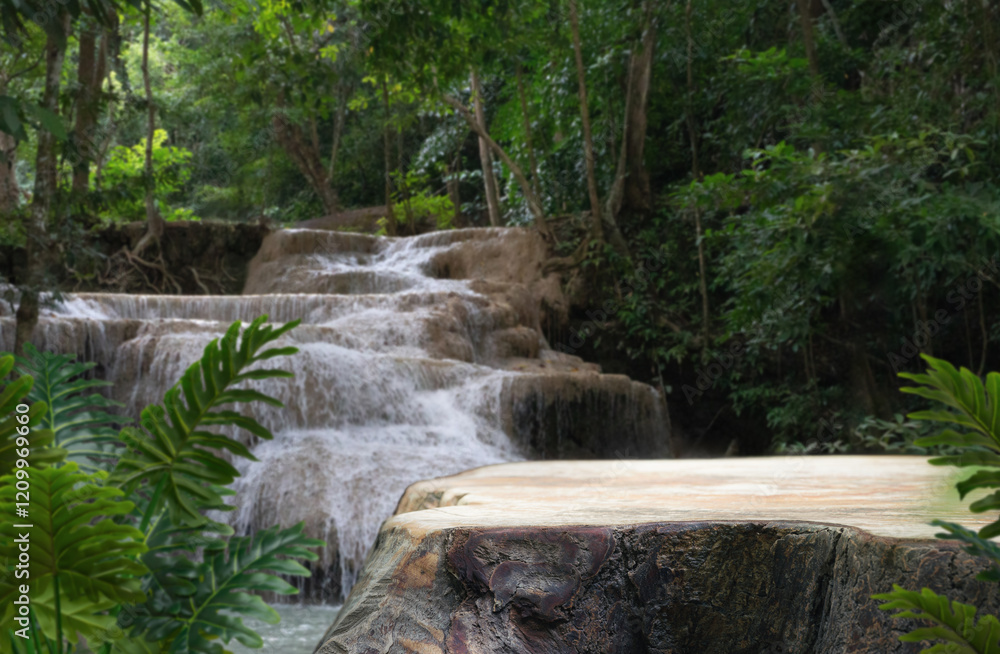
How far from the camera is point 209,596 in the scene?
3.80 feet

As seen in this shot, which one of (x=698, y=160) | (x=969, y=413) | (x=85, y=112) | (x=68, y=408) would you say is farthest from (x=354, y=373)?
(x=698, y=160)

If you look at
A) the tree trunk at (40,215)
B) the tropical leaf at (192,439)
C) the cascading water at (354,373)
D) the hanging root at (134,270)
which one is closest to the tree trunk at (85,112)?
the tree trunk at (40,215)

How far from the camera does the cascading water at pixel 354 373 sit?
420cm

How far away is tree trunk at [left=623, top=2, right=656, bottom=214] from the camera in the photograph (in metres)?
8.62

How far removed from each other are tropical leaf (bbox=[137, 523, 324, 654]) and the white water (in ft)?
9.28

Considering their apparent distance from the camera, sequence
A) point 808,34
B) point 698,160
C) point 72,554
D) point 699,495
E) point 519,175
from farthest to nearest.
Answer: point 698,160 → point 519,175 → point 808,34 → point 699,495 → point 72,554

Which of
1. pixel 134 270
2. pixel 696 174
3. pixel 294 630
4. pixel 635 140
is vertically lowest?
pixel 294 630

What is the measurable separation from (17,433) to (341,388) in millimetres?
4299

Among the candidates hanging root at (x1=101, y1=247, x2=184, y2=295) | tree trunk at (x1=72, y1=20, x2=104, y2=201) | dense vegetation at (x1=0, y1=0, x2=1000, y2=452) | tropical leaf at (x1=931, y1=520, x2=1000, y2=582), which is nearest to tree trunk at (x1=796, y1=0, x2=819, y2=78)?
dense vegetation at (x1=0, y1=0, x2=1000, y2=452)

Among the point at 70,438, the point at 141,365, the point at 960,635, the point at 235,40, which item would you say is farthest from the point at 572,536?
the point at 235,40

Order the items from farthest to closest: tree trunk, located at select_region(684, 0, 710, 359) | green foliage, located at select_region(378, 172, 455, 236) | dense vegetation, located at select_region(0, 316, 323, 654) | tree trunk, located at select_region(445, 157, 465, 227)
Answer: tree trunk, located at select_region(445, 157, 465, 227)
green foliage, located at select_region(378, 172, 455, 236)
tree trunk, located at select_region(684, 0, 710, 359)
dense vegetation, located at select_region(0, 316, 323, 654)

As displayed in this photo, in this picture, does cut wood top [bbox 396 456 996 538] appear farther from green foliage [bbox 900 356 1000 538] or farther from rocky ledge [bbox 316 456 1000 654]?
green foliage [bbox 900 356 1000 538]

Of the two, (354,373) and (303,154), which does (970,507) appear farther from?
(303,154)

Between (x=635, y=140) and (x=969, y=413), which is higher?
(x=635, y=140)
